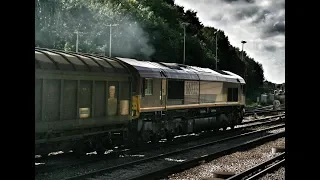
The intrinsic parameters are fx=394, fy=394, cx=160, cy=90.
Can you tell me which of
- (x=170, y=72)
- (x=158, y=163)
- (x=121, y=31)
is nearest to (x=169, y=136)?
(x=170, y=72)

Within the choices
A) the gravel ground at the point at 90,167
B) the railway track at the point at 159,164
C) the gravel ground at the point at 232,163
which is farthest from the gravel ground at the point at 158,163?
the gravel ground at the point at 232,163

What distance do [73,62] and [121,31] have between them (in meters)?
24.4

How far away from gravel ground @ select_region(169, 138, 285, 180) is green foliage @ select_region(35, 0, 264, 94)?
14.7m

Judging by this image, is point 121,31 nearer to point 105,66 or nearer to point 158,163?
point 105,66

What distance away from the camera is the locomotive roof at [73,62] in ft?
31.7

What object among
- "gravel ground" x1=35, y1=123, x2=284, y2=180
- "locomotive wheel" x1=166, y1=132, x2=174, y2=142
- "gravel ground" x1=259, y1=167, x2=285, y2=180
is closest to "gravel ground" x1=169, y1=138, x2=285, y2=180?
"gravel ground" x1=259, y1=167, x2=285, y2=180

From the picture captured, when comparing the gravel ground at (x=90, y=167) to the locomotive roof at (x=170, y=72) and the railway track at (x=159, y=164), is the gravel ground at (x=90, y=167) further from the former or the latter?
the locomotive roof at (x=170, y=72)

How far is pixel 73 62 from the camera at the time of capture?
36.0 ft

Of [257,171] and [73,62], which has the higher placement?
[73,62]

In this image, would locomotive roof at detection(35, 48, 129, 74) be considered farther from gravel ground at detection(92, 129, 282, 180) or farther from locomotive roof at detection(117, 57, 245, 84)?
gravel ground at detection(92, 129, 282, 180)

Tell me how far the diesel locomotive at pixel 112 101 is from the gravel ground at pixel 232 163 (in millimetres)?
3099
